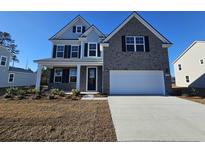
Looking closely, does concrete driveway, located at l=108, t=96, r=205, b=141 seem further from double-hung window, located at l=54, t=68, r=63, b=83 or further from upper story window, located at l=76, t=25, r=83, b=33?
upper story window, located at l=76, t=25, r=83, b=33

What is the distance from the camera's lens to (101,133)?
3736 millimetres

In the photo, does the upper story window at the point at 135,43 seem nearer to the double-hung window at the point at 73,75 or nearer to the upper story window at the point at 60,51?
the double-hung window at the point at 73,75

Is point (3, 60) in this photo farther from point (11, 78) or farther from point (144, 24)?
point (144, 24)

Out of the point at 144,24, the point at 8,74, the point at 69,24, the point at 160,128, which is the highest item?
the point at 69,24

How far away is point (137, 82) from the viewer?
11.7 meters

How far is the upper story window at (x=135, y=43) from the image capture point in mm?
12031

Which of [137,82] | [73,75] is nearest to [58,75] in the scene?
[73,75]

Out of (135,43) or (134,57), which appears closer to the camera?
(134,57)

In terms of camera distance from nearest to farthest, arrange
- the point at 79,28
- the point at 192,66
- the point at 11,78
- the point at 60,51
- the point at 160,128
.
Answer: the point at 160,128 < the point at 60,51 < the point at 79,28 < the point at 192,66 < the point at 11,78

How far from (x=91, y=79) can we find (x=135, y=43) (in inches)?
227

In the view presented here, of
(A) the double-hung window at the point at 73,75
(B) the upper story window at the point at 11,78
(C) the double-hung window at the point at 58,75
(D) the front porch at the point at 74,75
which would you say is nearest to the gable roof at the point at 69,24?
(C) the double-hung window at the point at 58,75

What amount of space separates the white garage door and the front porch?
220 cm

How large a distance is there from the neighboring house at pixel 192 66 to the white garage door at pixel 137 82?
29.9ft
